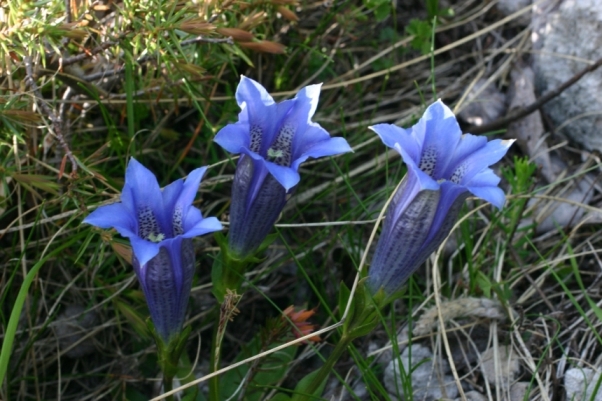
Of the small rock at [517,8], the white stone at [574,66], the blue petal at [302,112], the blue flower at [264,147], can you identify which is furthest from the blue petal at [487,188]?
the small rock at [517,8]

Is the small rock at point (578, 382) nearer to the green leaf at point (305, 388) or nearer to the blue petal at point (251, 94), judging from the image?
the green leaf at point (305, 388)

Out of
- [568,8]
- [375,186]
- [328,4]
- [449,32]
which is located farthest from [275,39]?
[568,8]

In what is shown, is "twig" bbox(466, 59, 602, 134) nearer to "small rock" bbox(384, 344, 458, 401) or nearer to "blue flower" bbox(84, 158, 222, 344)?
"small rock" bbox(384, 344, 458, 401)

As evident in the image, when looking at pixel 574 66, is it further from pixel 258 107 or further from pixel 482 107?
pixel 258 107

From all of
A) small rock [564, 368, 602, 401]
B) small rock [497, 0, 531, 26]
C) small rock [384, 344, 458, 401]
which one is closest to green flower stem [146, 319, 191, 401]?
small rock [384, 344, 458, 401]

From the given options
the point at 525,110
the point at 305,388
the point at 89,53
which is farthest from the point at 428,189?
the point at 525,110
